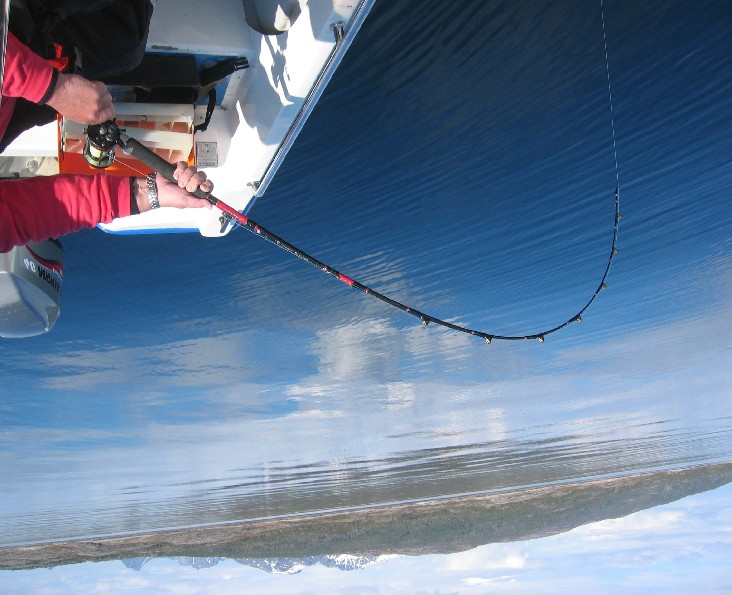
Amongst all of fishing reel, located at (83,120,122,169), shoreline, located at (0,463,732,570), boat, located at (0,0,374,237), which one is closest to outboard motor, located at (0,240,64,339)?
boat, located at (0,0,374,237)

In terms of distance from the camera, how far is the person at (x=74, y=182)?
0.89 metres

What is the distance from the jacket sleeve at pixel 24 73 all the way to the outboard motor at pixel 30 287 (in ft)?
1.78

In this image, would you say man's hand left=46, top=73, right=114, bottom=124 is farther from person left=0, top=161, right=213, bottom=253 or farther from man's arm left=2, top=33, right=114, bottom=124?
person left=0, top=161, right=213, bottom=253

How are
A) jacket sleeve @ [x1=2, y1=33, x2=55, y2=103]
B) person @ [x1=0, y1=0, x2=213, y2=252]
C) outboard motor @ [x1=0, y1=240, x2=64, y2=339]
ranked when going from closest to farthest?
jacket sleeve @ [x1=2, y1=33, x2=55, y2=103]
person @ [x1=0, y1=0, x2=213, y2=252]
outboard motor @ [x1=0, y1=240, x2=64, y2=339]

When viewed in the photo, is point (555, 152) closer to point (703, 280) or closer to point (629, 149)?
point (629, 149)

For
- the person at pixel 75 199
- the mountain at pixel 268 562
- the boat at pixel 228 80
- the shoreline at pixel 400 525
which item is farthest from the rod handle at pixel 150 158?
the mountain at pixel 268 562

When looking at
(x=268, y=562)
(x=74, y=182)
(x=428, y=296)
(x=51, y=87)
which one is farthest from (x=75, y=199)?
(x=268, y=562)

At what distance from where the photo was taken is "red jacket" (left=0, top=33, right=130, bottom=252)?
104 centimetres

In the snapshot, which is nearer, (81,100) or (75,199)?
(81,100)

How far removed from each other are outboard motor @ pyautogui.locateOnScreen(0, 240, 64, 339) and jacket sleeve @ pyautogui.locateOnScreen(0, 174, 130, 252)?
0.27 meters

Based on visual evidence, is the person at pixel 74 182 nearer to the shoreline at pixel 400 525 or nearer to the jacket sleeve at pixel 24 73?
the jacket sleeve at pixel 24 73

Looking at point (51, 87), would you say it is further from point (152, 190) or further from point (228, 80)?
point (228, 80)

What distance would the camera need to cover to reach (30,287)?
1361mm

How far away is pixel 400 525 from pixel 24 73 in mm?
6338
